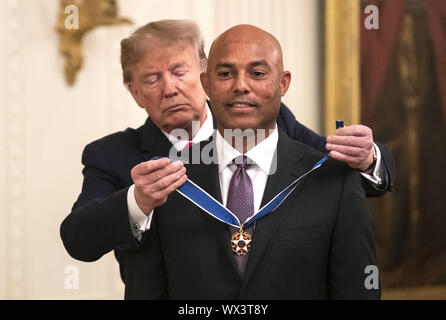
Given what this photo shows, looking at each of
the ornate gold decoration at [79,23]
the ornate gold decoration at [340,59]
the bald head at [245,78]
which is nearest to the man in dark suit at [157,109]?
the bald head at [245,78]

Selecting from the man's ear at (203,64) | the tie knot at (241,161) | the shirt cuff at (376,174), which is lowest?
the shirt cuff at (376,174)

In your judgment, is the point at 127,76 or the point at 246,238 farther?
the point at 127,76

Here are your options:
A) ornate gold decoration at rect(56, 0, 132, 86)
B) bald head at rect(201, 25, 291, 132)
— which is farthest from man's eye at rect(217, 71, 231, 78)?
ornate gold decoration at rect(56, 0, 132, 86)

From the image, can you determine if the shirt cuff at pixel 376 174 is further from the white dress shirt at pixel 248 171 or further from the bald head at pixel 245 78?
the bald head at pixel 245 78

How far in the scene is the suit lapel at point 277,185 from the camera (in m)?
1.43

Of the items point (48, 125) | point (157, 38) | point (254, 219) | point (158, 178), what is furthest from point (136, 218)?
point (48, 125)

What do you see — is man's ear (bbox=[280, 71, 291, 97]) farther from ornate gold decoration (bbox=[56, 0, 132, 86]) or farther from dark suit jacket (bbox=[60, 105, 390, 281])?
ornate gold decoration (bbox=[56, 0, 132, 86])

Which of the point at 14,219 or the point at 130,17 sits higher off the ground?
the point at 130,17

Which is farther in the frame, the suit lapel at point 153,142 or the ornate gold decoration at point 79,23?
the ornate gold decoration at point 79,23

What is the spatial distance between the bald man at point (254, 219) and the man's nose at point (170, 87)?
32 cm

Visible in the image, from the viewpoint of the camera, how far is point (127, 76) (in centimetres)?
191

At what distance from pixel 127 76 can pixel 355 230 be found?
86 centimetres
